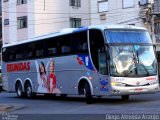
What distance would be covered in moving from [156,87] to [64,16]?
36.4 metres

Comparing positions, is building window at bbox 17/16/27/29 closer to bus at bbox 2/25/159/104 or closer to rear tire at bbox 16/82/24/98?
rear tire at bbox 16/82/24/98

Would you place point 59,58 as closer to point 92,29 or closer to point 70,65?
point 70,65

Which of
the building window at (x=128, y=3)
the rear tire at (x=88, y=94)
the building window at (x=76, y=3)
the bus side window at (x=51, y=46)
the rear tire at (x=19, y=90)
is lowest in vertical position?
the rear tire at (x=19, y=90)

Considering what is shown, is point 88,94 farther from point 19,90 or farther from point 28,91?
point 19,90

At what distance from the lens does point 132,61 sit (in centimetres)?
2036

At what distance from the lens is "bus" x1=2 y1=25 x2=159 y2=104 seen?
20.1 meters

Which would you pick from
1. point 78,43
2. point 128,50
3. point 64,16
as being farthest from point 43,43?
A: point 64,16

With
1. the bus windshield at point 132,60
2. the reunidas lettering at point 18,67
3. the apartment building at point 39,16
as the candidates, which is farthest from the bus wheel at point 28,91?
the apartment building at point 39,16

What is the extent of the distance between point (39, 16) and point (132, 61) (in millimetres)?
35210

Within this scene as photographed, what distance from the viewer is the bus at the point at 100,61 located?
2011 centimetres

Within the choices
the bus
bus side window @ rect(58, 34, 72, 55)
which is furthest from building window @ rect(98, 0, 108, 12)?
bus side window @ rect(58, 34, 72, 55)

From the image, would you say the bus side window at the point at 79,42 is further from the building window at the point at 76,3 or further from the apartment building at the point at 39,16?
the building window at the point at 76,3

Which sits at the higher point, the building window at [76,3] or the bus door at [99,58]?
the building window at [76,3]

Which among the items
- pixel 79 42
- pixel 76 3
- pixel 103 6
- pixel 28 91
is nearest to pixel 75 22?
pixel 76 3
